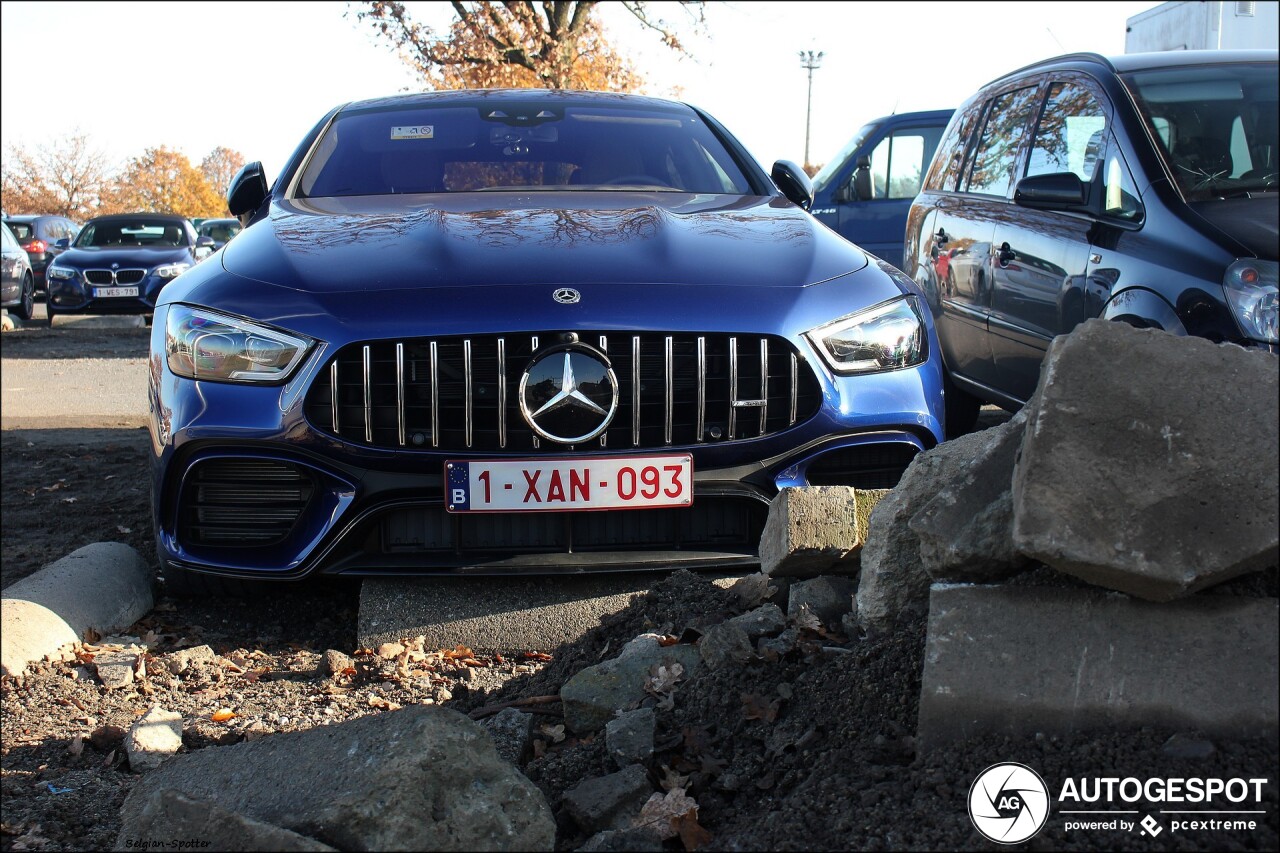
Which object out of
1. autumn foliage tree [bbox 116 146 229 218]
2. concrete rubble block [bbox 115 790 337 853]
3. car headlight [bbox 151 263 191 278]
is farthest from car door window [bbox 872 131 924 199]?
autumn foliage tree [bbox 116 146 229 218]

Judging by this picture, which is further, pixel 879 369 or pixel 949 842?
pixel 879 369

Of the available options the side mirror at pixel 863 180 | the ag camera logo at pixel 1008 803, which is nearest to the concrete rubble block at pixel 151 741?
the ag camera logo at pixel 1008 803

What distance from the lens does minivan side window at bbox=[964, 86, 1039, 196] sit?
571cm

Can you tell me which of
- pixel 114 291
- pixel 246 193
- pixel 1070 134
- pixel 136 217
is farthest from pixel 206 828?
pixel 136 217

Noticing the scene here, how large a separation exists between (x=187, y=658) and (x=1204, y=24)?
14597 millimetres

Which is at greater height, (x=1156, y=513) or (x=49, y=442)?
(x=1156, y=513)

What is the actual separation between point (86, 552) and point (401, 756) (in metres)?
2.42

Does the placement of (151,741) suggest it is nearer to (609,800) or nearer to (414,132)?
(609,800)

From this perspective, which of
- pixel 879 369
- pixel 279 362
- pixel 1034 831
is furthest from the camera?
pixel 879 369

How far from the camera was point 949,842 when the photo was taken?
1.89 metres

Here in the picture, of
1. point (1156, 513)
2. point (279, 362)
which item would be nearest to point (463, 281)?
point (279, 362)

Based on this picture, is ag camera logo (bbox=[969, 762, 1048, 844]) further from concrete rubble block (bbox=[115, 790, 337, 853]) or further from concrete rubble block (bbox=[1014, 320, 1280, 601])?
concrete rubble block (bbox=[115, 790, 337, 853])

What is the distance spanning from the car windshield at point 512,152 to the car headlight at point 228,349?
1.24 metres

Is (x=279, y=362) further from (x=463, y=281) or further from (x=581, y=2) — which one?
(x=581, y=2)
